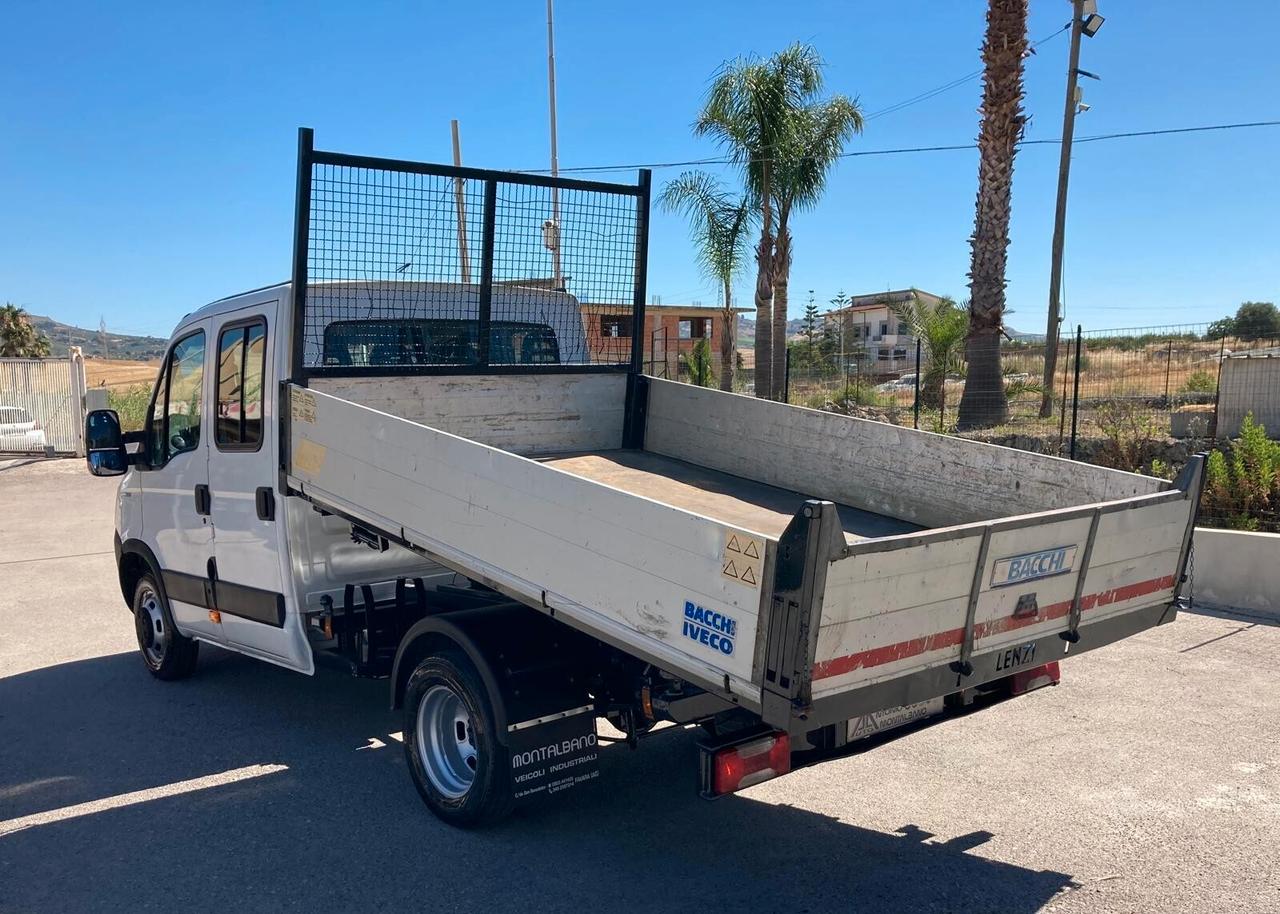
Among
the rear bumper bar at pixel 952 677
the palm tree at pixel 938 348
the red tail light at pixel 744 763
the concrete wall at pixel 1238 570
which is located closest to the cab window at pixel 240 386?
the red tail light at pixel 744 763

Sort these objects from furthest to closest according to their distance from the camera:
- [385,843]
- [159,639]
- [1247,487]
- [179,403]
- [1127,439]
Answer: [1127,439]
[1247,487]
[159,639]
[179,403]
[385,843]

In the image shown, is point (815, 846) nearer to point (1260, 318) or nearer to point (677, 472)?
point (677, 472)

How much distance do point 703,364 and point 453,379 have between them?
1942cm

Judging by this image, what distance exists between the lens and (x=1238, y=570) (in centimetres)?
859

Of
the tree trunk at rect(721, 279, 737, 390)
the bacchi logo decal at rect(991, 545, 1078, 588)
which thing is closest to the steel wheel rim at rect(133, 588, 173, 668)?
the bacchi logo decal at rect(991, 545, 1078, 588)

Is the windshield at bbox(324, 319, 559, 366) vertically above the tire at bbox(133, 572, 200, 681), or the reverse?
the windshield at bbox(324, 319, 559, 366)

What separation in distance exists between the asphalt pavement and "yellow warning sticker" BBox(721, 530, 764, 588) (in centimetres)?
160

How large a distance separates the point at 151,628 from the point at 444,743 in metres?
3.39

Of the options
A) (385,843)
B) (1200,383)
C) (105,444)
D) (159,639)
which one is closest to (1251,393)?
(1200,383)

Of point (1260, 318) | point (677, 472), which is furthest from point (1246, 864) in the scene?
point (1260, 318)

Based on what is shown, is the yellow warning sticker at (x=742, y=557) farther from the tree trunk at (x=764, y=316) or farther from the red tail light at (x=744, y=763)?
the tree trunk at (x=764, y=316)

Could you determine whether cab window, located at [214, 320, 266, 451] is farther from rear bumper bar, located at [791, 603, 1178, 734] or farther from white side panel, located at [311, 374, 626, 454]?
rear bumper bar, located at [791, 603, 1178, 734]

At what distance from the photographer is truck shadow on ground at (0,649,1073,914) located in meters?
3.99

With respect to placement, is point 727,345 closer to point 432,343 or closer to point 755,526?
point 432,343
